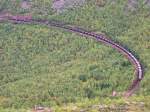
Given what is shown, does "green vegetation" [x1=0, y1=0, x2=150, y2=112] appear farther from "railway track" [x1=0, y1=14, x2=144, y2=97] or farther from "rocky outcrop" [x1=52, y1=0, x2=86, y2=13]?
"rocky outcrop" [x1=52, y1=0, x2=86, y2=13]

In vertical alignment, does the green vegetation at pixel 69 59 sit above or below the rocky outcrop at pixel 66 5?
below

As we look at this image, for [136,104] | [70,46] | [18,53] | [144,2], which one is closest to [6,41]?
[18,53]

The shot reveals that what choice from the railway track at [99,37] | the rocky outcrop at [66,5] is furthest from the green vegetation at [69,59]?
the rocky outcrop at [66,5]

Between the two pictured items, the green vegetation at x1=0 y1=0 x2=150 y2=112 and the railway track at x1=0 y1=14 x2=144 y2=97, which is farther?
the railway track at x1=0 y1=14 x2=144 y2=97

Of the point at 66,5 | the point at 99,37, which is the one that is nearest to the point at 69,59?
the point at 99,37

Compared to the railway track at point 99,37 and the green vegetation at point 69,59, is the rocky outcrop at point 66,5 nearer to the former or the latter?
the green vegetation at point 69,59

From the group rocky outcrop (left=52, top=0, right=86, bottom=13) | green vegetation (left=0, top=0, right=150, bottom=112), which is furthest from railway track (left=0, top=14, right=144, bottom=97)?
rocky outcrop (left=52, top=0, right=86, bottom=13)
